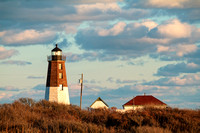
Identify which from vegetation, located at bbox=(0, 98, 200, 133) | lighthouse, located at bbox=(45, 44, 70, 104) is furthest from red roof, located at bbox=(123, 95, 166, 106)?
vegetation, located at bbox=(0, 98, 200, 133)

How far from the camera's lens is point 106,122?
21.4 meters

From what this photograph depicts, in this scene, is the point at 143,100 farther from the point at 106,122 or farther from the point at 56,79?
the point at 106,122

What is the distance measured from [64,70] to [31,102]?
14546 mm

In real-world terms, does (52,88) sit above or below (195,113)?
above

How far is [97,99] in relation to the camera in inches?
2143

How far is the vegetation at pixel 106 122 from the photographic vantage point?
1784cm

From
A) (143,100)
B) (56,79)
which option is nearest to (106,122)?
(56,79)

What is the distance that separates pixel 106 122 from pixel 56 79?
73.4 ft

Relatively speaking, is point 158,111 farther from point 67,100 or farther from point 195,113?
point 67,100

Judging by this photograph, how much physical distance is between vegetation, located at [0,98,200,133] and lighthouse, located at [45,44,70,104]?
56.3ft

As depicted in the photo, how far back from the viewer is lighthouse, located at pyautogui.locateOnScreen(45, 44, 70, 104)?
42.2m

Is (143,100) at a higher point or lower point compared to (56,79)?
lower

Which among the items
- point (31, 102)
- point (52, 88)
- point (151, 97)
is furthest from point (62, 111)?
point (151, 97)

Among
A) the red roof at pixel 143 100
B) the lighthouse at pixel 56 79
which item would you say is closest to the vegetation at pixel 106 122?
the lighthouse at pixel 56 79
